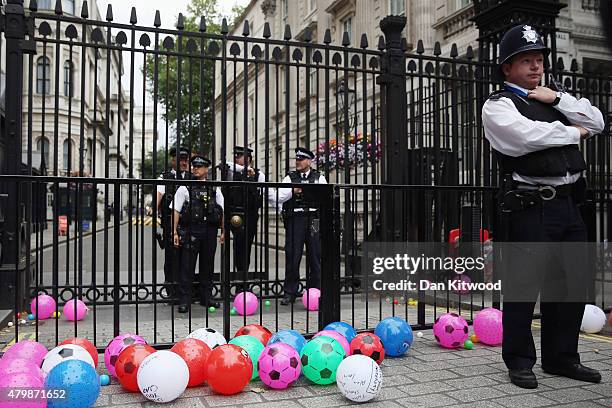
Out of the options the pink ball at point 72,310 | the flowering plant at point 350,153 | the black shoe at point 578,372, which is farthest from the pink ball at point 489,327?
the pink ball at point 72,310

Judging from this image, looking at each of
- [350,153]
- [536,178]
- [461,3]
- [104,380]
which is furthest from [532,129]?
[461,3]

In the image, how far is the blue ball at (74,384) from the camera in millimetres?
3252

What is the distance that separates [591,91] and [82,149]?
6.74 metres

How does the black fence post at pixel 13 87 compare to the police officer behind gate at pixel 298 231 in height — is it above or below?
above

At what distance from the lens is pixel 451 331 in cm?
500

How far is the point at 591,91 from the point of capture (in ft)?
25.7

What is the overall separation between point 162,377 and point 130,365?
0.42 metres

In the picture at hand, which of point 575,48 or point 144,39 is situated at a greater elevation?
→ point 575,48

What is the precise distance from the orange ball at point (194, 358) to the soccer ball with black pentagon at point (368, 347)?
43.8 inches

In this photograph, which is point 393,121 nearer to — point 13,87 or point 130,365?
point 13,87

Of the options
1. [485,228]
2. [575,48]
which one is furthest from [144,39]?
[575,48]

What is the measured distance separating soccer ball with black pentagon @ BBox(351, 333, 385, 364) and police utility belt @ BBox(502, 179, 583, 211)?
1402 mm

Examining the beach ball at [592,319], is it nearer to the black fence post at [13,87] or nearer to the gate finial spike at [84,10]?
the black fence post at [13,87]

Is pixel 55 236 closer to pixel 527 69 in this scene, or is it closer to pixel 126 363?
pixel 126 363
